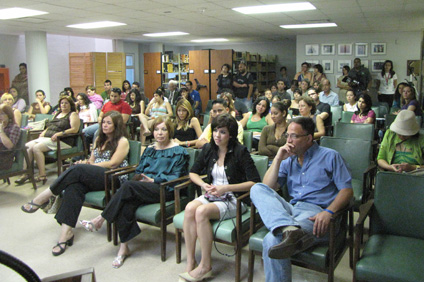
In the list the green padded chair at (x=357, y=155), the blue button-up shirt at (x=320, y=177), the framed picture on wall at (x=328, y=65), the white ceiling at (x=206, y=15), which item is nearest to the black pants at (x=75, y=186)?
the blue button-up shirt at (x=320, y=177)

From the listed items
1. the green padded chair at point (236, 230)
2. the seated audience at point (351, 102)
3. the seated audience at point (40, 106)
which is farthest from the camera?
the seated audience at point (40, 106)

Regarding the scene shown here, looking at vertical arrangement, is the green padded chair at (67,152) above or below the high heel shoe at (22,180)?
above

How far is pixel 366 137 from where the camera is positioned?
4.41 meters

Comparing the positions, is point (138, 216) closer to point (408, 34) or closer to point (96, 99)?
point (96, 99)

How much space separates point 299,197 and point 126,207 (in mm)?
1355

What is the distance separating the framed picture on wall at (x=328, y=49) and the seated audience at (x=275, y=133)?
25.8ft

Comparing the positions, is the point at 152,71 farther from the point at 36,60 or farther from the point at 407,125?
the point at 407,125

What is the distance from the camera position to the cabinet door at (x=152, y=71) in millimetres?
12367

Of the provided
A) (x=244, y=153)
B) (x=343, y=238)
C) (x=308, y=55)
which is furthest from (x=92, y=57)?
(x=343, y=238)

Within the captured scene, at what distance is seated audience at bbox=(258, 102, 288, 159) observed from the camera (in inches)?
155

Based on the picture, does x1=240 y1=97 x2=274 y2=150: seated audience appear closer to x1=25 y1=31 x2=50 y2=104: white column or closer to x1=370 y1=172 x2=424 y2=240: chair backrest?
x1=370 y1=172 x2=424 y2=240: chair backrest

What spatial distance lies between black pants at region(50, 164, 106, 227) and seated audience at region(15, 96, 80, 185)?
7.03 ft

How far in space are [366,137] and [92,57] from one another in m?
9.40

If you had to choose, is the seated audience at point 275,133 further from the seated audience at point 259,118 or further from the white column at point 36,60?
the white column at point 36,60
